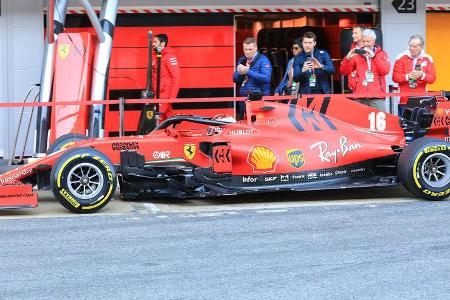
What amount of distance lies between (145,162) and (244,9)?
19.3 feet

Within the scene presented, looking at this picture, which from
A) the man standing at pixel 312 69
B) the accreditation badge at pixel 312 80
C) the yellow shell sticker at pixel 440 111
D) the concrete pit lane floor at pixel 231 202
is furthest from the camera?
the accreditation badge at pixel 312 80

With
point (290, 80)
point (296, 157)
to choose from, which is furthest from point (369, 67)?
point (296, 157)

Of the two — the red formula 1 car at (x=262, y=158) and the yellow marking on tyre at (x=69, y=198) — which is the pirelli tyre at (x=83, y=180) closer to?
the yellow marking on tyre at (x=69, y=198)

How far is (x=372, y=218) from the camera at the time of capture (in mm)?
9961

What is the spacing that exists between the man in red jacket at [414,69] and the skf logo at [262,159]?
2861mm

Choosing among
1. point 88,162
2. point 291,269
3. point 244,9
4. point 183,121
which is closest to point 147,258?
point 291,269

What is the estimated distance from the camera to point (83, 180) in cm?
1028

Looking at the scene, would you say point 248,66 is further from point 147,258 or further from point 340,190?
point 147,258

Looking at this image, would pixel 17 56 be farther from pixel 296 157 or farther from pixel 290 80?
pixel 296 157

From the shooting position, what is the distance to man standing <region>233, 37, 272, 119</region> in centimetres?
1325

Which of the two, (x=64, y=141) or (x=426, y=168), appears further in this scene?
(x=64, y=141)

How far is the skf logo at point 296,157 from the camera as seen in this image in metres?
11.0

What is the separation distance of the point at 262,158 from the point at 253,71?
8.70 ft

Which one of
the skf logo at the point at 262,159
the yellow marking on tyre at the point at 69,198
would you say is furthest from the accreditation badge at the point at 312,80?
the yellow marking on tyre at the point at 69,198
